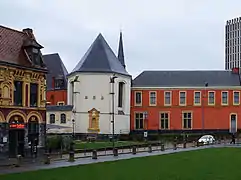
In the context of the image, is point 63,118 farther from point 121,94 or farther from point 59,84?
point 59,84

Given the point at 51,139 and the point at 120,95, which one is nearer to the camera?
the point at 51,139

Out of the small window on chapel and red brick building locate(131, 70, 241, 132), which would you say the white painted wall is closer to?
red brick building locate(131, 70, 241, 132)

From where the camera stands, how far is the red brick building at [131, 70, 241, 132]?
76562mm

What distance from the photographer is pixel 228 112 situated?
251ft

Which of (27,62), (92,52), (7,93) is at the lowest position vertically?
(7,93)

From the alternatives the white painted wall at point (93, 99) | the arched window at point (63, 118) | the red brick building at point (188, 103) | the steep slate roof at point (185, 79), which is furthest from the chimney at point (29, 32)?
the steep slate roof at point (185, 79)

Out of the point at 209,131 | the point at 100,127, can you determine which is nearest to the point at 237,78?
the point at 209,131

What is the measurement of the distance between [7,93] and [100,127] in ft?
119

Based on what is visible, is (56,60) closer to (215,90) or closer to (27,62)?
(215,90)

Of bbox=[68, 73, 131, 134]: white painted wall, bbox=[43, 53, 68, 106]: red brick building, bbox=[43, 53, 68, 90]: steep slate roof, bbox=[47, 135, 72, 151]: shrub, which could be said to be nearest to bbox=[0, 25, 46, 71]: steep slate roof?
bbox=[47, 135, 72, 151]: shrub

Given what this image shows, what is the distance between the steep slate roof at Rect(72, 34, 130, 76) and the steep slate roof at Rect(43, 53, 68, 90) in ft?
39.6

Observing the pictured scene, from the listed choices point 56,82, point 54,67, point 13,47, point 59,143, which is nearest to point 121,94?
point 56,82

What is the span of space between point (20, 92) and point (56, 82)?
156ft

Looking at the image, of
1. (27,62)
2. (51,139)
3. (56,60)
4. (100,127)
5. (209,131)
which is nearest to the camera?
(27,62)
